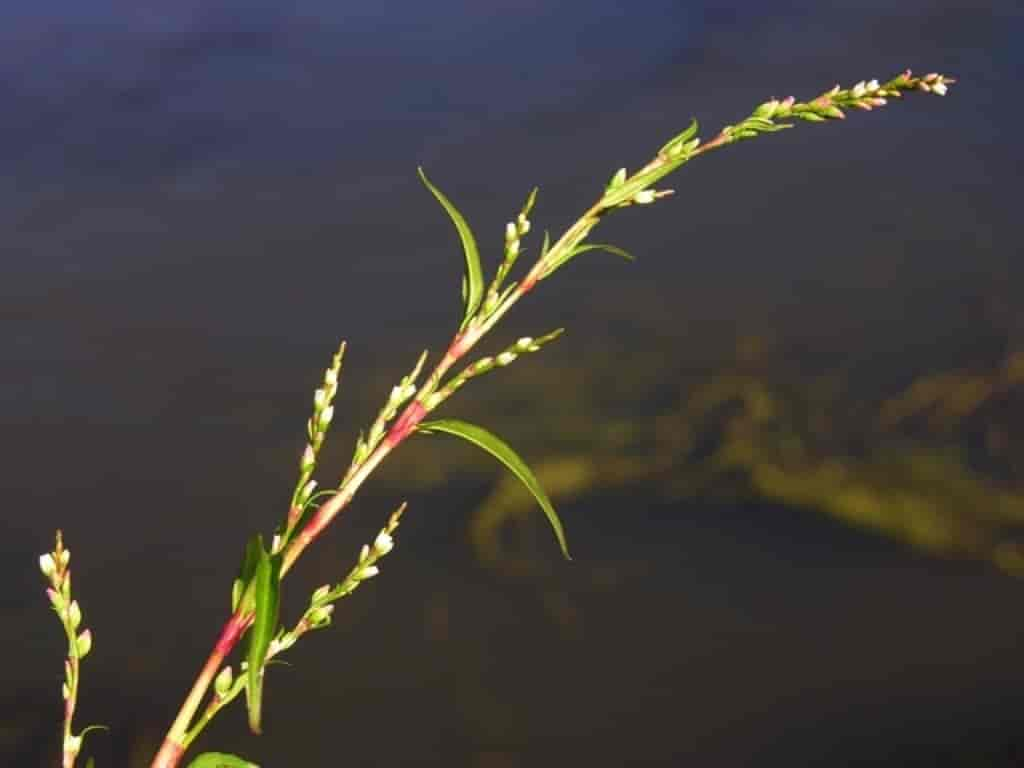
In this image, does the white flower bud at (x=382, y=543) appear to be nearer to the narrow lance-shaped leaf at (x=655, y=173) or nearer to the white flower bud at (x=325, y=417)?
the white flower bud at (x=325, y=417)

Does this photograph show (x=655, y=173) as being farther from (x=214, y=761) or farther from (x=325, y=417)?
(x=214, y=761)

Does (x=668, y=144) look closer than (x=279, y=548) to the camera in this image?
No

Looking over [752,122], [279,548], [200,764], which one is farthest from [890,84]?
[200,764]

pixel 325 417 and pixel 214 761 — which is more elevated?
pixel 325 417

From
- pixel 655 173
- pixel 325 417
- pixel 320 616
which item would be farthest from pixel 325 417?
pixel 655 173

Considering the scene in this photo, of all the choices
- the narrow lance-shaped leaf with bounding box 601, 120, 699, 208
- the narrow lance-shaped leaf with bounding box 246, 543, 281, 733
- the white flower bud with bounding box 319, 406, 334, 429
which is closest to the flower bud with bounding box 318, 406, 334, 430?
the white flower bud with bounding box 319, 406, 334, 429

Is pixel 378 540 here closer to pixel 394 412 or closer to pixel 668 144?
pixel 394 412

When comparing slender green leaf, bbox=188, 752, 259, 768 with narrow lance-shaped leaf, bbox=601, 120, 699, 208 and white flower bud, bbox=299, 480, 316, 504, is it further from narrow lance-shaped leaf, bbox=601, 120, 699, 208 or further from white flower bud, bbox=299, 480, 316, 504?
narrow lance-shaped leaf, bbox=601, 120, 699, 208

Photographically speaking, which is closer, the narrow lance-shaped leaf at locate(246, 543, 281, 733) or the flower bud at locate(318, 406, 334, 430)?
the narrow lance-shaped leaf at locate(246, 543, 281, 733)
